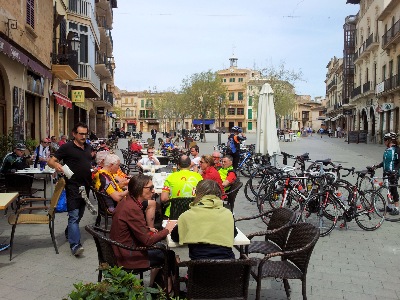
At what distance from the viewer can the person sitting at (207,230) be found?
3.60 meters

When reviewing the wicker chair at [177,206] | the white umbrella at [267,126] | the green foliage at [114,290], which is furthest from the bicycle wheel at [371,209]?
the green foliage at [114,290]

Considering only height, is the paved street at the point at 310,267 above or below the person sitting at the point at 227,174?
below

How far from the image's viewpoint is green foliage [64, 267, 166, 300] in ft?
8.14

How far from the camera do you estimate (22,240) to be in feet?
21.9

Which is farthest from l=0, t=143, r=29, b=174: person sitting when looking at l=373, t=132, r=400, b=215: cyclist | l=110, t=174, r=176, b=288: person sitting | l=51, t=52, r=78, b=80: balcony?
l=51, t=52, r=78, b=80: balcony

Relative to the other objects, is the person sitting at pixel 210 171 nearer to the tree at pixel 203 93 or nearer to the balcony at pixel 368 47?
the balcony at pixel 368 47

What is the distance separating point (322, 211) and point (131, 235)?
13.8 feet

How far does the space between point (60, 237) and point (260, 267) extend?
13.5ft

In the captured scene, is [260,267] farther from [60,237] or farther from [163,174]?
[163,174]

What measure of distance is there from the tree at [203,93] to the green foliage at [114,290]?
48.9m

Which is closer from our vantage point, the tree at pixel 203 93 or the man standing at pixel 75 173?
the man standing at pixel 75 173

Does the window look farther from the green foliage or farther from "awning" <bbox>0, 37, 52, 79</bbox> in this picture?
the green foliage

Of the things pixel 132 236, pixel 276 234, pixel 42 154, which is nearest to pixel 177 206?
pixel 276 234

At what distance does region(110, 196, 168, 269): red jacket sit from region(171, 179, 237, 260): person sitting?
0.41m
